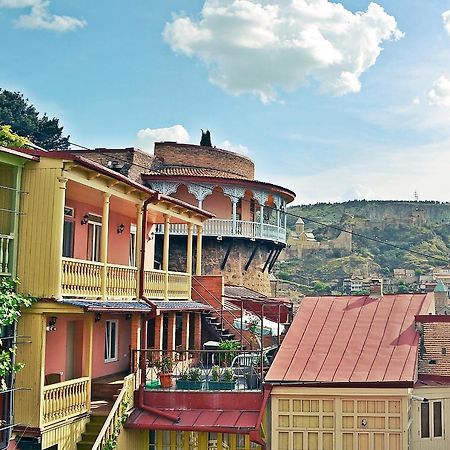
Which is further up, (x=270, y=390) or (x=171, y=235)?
(x=171, y=235)

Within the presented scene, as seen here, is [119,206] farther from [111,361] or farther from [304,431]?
[304,431]

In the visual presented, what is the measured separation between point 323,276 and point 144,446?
107 metres

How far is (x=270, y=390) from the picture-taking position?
16656 millimetres

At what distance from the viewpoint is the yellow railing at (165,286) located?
2095 cm

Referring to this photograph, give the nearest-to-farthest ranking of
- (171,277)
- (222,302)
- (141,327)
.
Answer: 1. (141,327)
2. (171,277)
3. (222,302)

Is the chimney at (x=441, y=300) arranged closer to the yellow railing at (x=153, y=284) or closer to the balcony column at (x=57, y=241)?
the yellow railing at (x=153, y=284)

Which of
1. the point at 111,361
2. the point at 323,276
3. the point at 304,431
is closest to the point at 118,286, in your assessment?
the point at 111,361

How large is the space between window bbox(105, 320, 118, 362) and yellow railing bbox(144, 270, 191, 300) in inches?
59.0

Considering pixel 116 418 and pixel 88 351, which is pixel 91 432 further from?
pixel 88 351

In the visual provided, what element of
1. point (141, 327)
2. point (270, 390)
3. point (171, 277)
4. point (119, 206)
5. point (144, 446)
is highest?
point (119, 206)

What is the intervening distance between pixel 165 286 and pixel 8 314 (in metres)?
8.61

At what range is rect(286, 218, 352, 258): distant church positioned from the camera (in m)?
137

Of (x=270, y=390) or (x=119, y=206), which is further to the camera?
(x=119, y=206)

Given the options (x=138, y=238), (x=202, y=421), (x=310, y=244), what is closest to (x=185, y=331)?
(x=138, y=238)
